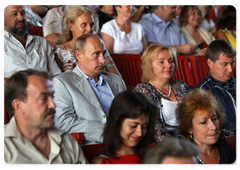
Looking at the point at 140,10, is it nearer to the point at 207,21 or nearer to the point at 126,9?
the point at 126,9

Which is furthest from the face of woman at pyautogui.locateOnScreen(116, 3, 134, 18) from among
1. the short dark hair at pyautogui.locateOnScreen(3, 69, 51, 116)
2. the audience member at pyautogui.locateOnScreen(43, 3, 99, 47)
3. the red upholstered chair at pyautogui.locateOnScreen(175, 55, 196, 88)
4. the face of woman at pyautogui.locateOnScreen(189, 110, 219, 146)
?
the short dark hair at pyautogui.locateOnScreen(3, 69, 51, 116)

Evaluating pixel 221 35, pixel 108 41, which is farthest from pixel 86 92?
pixel 221 35

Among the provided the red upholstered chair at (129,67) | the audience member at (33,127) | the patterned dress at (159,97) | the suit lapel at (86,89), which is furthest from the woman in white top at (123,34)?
the audience member at (33,127)

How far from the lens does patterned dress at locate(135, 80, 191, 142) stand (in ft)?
5.66

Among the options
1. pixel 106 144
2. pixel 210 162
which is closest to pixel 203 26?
pixel 210 162

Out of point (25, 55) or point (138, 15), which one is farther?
point (138, 15)

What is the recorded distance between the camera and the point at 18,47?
78.7 inches

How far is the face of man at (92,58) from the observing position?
6.17ft

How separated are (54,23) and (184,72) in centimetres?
107

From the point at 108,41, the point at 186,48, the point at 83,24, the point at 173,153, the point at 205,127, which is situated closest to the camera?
the point at 173,153

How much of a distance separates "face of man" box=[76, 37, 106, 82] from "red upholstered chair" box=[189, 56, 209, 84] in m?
0.96

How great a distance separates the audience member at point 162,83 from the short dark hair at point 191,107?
0.64ft

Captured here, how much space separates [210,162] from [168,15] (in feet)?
5.86

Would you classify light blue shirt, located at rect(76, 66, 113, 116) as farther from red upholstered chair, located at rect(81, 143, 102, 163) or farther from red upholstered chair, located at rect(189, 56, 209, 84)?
red upholstered chair, located at rect(189, 56, 209, 84)
